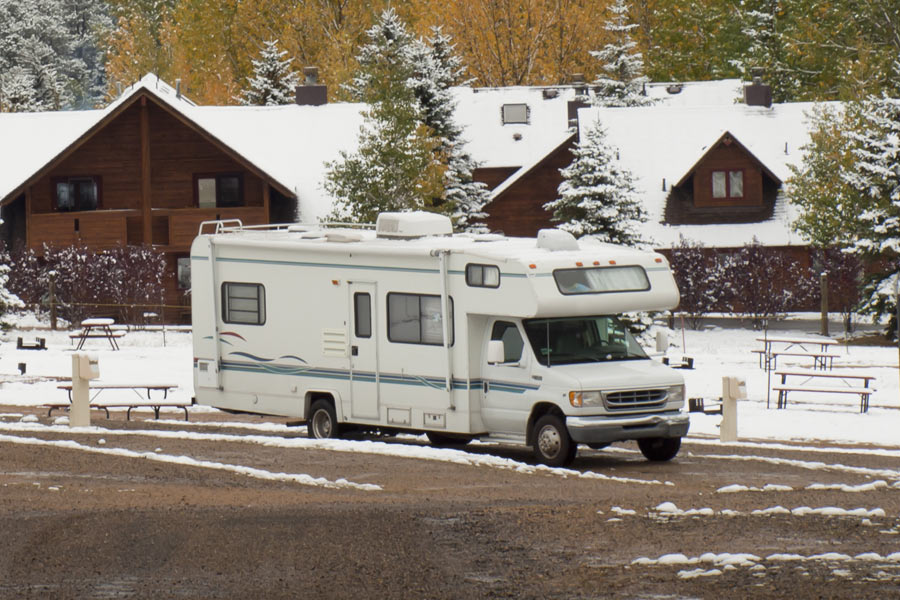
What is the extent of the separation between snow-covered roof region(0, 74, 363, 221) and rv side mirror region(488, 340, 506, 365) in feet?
111

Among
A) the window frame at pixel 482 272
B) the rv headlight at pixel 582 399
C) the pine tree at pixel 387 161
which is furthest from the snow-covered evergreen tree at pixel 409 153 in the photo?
the rv headlight at pixel 582 399

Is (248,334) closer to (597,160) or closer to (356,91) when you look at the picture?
(597,160)

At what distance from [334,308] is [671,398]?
15.4ft

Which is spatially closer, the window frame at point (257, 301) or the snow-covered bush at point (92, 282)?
the window frame at point (257, 301)

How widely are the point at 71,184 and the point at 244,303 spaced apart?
1352 inches

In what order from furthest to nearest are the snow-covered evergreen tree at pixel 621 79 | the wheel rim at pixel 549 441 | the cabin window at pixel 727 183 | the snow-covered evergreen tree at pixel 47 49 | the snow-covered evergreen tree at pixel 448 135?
the snow-covered evergreen tree at pixel 47 49 → the snow-covered evergreen tree at pixel 621 79 → the cabin window at pixel 727 183 → the snow-covered evergreen tree at pixel 448 135 → the wheel rim at pixel 549 441

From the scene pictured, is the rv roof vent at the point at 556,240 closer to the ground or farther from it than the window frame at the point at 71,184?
closer to the ground

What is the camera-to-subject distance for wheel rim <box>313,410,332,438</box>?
20766 millimetres

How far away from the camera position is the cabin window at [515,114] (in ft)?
192

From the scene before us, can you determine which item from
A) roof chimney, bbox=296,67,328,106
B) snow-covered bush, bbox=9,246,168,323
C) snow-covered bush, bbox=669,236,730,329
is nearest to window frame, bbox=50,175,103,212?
snow-covered bush, bbox=9,246,168,323

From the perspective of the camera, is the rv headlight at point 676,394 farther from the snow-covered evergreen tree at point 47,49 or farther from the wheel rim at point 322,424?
the snow-covered evergreen tree at point 47,49

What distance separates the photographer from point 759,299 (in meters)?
47.0

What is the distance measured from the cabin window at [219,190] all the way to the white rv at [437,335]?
32.9m

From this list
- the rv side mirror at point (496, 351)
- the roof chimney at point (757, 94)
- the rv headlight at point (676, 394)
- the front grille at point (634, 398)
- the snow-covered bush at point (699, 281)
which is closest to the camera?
the front grille at point (634, 398)
